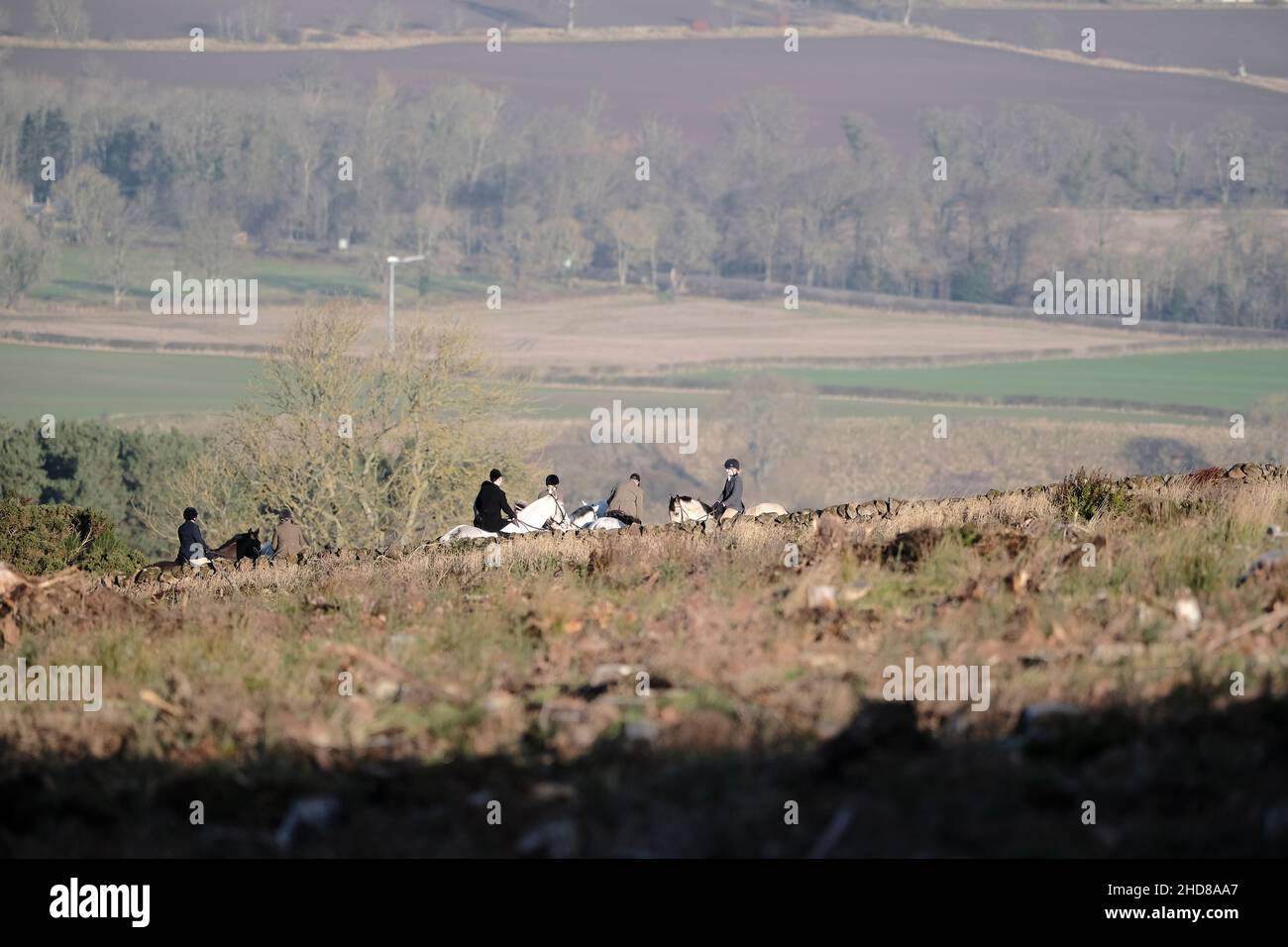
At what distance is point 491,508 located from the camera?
23484 millimetres

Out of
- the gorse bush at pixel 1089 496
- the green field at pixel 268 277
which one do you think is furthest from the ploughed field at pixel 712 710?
the green field at pixel 268 277

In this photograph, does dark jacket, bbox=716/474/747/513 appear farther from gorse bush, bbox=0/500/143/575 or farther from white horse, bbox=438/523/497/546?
gorse bush, bbox=0/500/143/575

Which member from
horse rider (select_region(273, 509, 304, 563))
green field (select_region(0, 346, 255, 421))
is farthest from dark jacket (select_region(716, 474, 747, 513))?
green field (select_region(0, 346, 255, 421))

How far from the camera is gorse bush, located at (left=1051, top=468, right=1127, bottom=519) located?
16.9m

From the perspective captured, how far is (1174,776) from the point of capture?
26.2ft

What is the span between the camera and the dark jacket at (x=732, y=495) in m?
22.7

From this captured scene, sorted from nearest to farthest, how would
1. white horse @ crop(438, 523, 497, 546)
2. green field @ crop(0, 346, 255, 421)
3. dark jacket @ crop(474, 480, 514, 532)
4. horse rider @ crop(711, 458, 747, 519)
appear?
white horse @ crop(438, 523, 497, 546) → horse rider @ crop(711, 458, 747, 519) → dark jacket @ crop(474, 480, 514, 532) → green field @ crop(0, 346, 255, 421)

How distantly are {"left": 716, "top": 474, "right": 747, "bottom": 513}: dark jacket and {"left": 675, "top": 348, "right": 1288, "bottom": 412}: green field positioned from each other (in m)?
85.6

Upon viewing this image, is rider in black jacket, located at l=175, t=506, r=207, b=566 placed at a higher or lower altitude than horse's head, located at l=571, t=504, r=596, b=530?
lower

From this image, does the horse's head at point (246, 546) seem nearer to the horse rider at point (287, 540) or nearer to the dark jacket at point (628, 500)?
the horse rider at point (287, 540)

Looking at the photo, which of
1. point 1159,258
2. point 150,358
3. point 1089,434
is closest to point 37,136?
point 150,358

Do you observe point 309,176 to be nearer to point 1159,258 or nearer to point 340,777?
point 1159,258

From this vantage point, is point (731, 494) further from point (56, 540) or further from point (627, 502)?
point (56, 540)

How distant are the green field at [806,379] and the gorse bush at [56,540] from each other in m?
53.6
